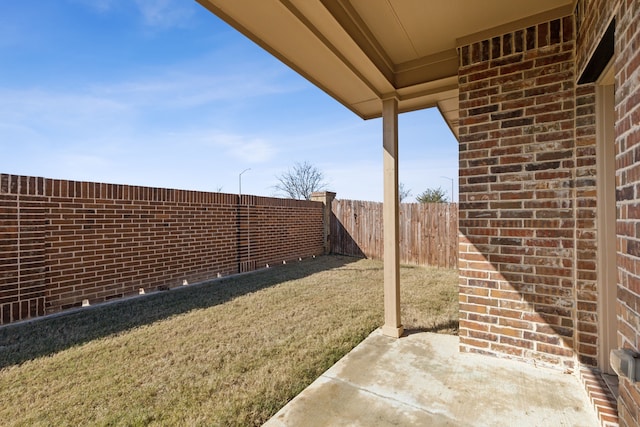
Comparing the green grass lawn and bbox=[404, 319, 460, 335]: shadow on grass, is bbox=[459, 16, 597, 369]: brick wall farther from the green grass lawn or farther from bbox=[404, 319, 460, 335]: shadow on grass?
the green grass lawn

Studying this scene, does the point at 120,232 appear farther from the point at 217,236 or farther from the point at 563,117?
the point at 563,117

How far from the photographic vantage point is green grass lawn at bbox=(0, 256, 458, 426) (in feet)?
6.50

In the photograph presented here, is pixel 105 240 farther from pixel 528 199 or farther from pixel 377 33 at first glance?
pixel 528 199

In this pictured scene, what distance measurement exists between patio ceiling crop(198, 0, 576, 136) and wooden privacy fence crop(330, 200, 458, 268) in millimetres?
5080

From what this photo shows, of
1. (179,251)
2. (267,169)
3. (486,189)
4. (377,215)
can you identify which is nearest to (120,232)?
(179,251)

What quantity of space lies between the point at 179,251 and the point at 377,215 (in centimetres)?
553

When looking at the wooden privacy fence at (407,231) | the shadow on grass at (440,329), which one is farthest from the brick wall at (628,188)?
the wooden privacy fence at (407,231)

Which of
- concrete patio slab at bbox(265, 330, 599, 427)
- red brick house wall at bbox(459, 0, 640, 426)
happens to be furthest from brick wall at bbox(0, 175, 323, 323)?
red brick house wall at bbox(459, 0, 640, 426)

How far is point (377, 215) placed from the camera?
8.84 metres

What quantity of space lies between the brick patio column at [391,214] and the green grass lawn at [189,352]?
0.37 metres

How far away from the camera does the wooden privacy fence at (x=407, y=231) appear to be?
297 inches

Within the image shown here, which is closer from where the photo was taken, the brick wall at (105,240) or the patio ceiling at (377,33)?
the patio ceiling at (377,33)

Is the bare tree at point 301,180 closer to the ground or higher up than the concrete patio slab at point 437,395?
higher up

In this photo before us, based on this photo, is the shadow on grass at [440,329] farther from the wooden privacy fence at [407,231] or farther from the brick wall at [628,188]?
the wooden privacy fence at [407,231]
